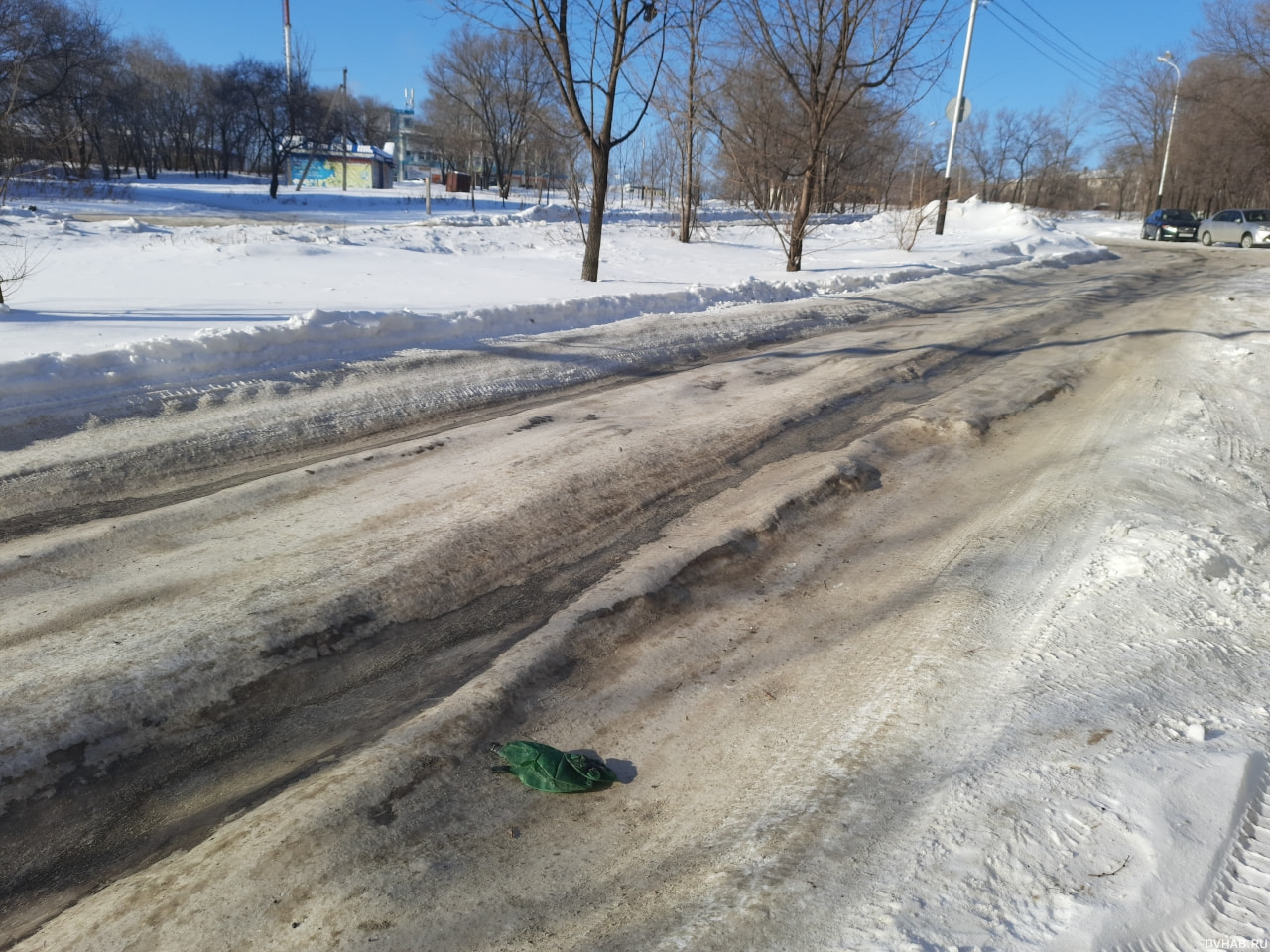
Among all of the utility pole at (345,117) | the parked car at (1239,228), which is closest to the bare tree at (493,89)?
the utility pole at (345,117)

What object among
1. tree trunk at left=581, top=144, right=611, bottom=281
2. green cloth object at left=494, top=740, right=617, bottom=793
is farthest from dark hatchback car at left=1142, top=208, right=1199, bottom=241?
green cloth object at left=494, top=740, right=617, bottom=793

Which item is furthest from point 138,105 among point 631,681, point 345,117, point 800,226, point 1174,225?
point 631,681

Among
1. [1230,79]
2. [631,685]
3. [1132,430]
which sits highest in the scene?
[1230,79]

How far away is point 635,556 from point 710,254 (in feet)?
59.1

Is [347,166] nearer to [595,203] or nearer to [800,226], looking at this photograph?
[800,226]

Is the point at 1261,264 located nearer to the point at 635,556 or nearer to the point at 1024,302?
the point at 1024,302

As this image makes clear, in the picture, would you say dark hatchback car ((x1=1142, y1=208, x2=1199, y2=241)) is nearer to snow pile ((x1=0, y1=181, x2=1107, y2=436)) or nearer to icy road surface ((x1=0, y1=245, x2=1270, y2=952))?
snow pile ((x1=0, y1=181, x2=1107, y2=436))

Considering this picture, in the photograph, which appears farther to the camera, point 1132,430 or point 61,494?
point 1132,430

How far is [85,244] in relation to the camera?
51.7 feet

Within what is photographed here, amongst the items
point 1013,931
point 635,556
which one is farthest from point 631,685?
point 1013,931

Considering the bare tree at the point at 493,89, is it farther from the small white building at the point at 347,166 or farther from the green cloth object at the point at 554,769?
the green cloth object at the point at 554,769

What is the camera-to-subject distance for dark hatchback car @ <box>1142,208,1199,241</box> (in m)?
36.2

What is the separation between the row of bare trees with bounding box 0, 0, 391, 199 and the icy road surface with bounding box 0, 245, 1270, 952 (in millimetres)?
6145

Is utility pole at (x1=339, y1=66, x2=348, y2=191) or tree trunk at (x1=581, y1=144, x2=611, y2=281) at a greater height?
utility pole at (x1=339, y1=66, x2=348, y2=191)
